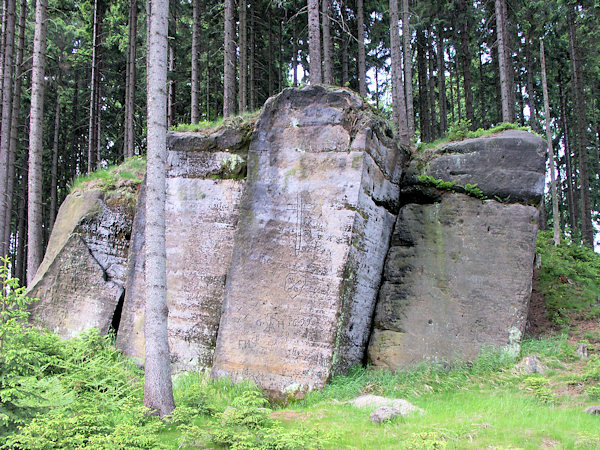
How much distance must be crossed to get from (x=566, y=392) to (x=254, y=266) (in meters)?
5.44

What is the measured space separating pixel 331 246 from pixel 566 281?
6.99 m

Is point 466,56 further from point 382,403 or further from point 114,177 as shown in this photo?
point 382,403

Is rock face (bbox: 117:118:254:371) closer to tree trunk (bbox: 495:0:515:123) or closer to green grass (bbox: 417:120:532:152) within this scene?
green grass (bbox: 417:120:532:152)

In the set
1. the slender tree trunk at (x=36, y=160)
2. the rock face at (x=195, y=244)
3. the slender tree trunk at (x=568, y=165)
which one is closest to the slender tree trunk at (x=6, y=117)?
the slender tree trunk at (x=36, y=160)

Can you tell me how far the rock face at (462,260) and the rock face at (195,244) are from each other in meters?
3.32

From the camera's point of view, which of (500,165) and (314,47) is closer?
(500,165)

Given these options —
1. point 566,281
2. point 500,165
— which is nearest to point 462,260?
point 500,165

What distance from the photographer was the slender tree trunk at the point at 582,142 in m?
16.9

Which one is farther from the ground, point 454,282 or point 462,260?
point 462,260

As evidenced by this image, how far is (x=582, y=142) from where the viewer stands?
17.6 m

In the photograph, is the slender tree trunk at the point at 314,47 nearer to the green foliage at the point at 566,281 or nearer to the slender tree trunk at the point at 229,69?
the slender tree trunk at the point at 229,69

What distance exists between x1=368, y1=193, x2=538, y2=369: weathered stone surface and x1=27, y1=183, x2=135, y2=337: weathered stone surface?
21.1 ft

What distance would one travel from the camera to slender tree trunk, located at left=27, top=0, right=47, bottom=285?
11.7 meters

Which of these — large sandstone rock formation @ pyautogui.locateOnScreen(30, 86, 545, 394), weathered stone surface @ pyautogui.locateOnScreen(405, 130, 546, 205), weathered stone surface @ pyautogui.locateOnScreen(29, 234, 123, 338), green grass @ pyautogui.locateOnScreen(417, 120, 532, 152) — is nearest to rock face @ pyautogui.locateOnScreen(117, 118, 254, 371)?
large sandstone rock formation @ pyautogui.locateOnScreen(30, 86, 545, 394)
